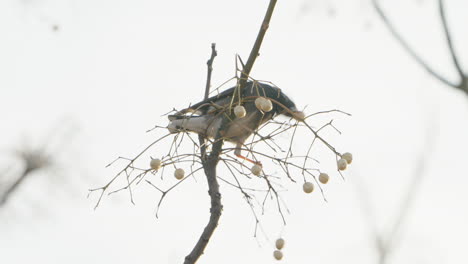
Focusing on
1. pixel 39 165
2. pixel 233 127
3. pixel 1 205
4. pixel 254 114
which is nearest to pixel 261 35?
pixel 233 127

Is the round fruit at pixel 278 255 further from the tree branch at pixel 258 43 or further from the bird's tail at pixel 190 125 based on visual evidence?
the tree branch at pixel 258 43

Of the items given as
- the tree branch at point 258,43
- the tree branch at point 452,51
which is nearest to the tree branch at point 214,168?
the tree branch at point 258,43

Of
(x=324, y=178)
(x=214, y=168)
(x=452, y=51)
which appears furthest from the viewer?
(x=452, y=51)

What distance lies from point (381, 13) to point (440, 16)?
39 cm

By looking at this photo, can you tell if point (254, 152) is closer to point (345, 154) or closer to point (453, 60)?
point (345, 154)

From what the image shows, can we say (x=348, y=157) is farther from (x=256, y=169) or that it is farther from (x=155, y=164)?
(x=155, y=164)

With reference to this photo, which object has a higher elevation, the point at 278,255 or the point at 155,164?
the point at 155,164

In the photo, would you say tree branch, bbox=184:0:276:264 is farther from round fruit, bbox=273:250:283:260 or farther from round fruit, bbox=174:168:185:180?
round fruit, bbox=273:250:283:260

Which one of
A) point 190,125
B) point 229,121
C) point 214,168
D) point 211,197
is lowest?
point 211,197

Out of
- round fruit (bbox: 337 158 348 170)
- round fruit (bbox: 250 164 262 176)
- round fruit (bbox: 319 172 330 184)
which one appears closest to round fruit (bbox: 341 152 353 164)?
round fruit (bbox: 337 158 348 170)

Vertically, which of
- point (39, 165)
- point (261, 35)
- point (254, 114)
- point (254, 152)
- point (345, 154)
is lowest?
point (345, 154)

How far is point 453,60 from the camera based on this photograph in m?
2.27

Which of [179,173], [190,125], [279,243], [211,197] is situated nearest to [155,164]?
[179,173]

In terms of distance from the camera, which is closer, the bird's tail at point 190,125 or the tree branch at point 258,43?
the tree branch at point 258,43
